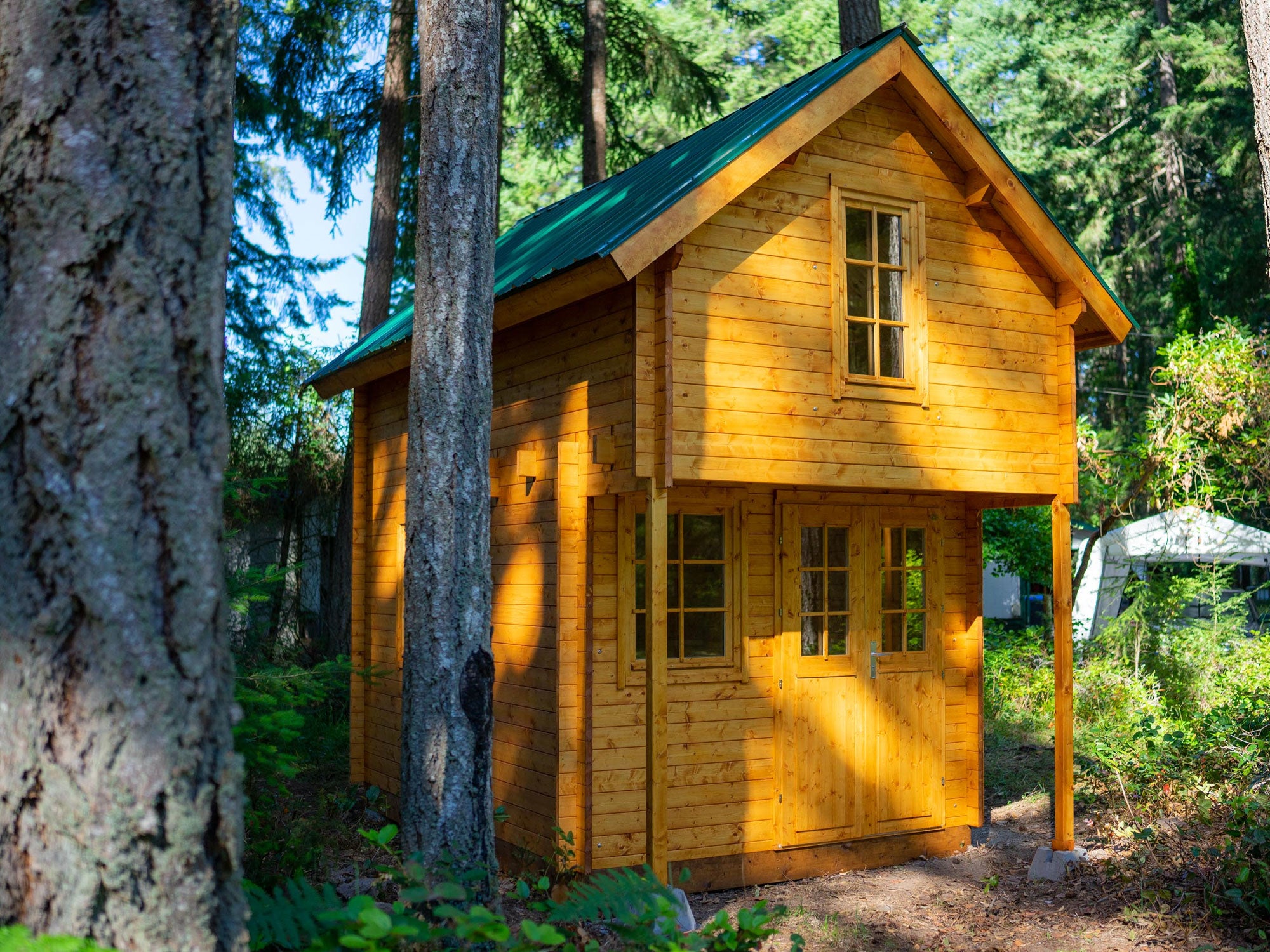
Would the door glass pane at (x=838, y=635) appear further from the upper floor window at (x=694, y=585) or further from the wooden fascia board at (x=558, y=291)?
the wooden fascia board at (x=558, y=291)

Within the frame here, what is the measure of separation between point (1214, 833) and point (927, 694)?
227 centimetres

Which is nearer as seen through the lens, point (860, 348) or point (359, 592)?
point (860, 348)

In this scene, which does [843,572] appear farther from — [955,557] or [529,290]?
[529,290]

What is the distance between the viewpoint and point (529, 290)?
24.3 ft

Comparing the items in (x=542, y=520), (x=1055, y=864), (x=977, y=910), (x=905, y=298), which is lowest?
(x=977, y=910)

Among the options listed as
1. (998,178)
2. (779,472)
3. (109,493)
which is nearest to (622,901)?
(109,493)

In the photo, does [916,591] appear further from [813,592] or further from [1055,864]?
[1055,864]

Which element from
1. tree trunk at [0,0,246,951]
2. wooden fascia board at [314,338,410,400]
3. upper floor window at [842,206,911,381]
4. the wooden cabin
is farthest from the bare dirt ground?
tree trunk at [0,0,246,951]

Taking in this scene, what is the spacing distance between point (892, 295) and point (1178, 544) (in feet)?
30.0

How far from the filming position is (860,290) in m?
8.01

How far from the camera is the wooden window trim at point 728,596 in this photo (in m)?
7.79

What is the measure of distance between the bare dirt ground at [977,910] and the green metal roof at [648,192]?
4224mm

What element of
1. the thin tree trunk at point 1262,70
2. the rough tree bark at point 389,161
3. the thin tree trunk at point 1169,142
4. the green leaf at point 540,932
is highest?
the thin tree trunk at point 1169,142

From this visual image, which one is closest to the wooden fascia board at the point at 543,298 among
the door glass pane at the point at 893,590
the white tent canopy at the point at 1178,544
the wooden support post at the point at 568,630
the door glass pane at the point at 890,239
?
the wooden support post at the point at 568,630
